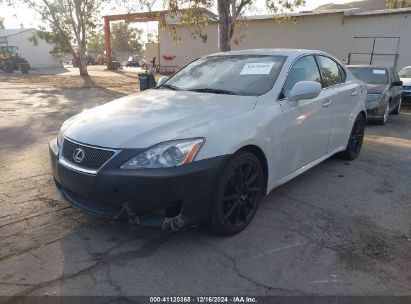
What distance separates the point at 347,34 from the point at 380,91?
14.4 m

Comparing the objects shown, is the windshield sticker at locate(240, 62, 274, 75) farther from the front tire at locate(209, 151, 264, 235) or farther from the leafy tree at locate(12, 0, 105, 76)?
the leafy tree at locate(12, 0, 105, 76)

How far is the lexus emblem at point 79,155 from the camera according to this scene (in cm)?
323

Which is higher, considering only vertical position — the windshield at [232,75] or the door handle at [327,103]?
the windshield at [232,75]

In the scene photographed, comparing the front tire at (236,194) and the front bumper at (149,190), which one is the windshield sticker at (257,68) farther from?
Result: the front bumper at (149,190)

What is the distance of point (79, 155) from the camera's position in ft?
→ 10.7

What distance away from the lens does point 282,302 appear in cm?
267

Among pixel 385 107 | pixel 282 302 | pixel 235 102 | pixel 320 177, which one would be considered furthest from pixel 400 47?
pixel 282 302

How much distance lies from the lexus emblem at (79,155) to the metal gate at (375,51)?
2024 centimetres

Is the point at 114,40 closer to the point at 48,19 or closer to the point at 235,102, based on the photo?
the point at 48,19

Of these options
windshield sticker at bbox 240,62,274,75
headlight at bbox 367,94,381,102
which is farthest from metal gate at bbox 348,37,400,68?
windshield sticker at bbox 240,62,274,75

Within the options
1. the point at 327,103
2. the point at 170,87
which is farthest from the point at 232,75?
the point at 327,103

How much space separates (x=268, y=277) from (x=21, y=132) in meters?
6.51

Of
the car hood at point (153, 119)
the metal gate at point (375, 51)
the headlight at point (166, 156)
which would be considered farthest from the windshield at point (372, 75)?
the metal gate at point (375, 51)

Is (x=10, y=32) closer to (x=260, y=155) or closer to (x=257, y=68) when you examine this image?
(x=257, y=68)
